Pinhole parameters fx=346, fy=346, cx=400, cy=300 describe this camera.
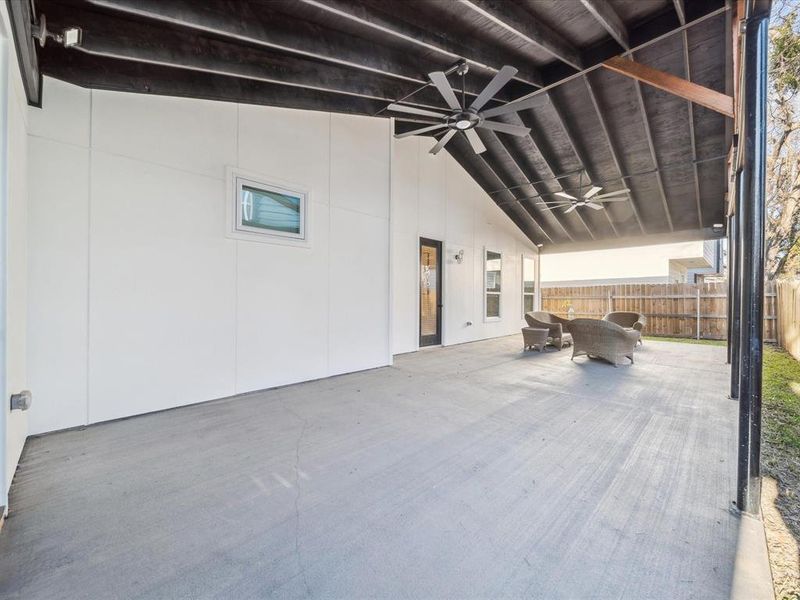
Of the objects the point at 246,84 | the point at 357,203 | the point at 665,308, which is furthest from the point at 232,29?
the point at 665,308

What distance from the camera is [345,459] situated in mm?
2562

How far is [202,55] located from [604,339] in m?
6.81

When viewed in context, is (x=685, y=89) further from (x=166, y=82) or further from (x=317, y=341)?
(x=166, y=82)

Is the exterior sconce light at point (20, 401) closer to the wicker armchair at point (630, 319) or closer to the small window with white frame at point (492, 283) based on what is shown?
the small window with white frame at point (492, 283)

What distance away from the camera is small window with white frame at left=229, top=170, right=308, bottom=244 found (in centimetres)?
413

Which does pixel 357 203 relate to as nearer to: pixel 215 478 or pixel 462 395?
pixel 462 395

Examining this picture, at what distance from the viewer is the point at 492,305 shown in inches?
388

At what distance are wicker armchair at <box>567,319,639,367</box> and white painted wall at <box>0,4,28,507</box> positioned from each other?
22.5 feet

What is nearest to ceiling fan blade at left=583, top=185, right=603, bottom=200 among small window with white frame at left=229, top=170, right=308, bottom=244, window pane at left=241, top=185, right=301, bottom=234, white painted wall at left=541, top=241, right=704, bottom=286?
white painted wall at left=541, top=241, right=704, bottom=286

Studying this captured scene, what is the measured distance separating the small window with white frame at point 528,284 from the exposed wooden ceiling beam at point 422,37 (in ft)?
23.5

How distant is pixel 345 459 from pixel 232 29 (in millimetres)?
3876

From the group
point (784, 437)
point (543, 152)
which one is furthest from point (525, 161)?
point (784, 437)

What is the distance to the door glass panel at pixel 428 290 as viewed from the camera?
7.62m

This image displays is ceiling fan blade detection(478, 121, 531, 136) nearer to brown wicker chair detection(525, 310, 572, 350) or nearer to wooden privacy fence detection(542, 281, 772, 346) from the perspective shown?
brown wicker chair detection(525, 310, 572, 350)
